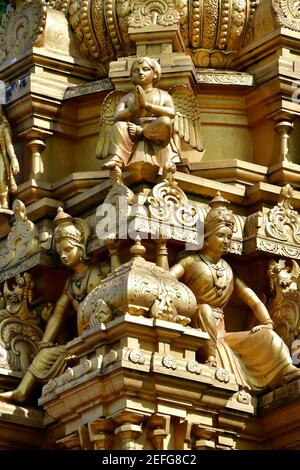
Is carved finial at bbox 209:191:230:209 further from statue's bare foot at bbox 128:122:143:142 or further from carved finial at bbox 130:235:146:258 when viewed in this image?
carved finial at bbox 130:235:146:258

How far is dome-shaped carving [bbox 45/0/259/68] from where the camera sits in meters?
40.8

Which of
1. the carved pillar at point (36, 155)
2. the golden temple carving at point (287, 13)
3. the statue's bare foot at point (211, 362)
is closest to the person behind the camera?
the statue's bare foot at point (211, 362)

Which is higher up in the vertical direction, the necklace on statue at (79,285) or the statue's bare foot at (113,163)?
the statue's bare foot at (113,163)

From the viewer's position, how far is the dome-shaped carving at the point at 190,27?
4084 centimetres

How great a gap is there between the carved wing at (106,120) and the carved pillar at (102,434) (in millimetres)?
4125

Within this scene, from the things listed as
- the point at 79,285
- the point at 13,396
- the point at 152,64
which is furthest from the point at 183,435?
the point at 152,64

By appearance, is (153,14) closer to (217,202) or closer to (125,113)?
(125,113)

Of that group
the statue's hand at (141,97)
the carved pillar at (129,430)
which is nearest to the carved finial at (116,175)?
the statue's hand at (141,97)

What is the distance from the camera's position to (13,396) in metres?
38.5

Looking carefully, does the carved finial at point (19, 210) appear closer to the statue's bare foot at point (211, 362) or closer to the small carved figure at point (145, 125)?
the small carved figure at point (145, 125)

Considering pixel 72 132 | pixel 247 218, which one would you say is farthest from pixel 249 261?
pixel 72 132

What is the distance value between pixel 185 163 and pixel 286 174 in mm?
1264

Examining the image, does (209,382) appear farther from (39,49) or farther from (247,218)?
(39,49)

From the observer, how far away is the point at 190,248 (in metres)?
38.3
